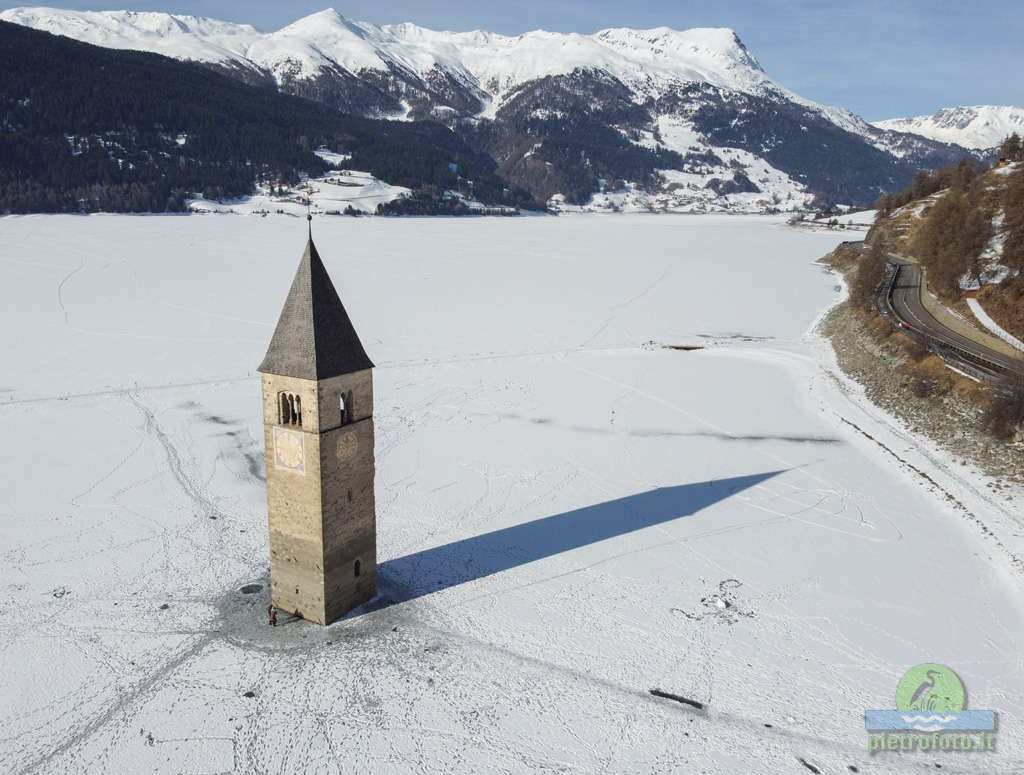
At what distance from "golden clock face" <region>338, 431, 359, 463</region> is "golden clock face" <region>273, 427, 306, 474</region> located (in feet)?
3.90

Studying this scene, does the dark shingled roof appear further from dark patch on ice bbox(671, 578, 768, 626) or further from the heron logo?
the heron logo

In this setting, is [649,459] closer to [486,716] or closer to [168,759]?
[486,716]

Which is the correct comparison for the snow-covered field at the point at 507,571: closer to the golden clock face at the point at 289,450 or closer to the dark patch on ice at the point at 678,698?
the dark patch on ice at the point at 678,698

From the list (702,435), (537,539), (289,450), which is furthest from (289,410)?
(702,435)

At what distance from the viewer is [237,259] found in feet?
325

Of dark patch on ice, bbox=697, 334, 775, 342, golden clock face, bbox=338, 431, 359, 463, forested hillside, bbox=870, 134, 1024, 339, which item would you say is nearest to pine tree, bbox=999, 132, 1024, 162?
forested hillside, bbox=870, 134, 1024, 339

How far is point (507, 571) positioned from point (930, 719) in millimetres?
14184

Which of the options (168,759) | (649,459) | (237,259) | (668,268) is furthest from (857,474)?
(237,259)

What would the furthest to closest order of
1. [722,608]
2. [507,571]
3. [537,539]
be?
1. [537,539]
2. [507,571]
3. [722,608]

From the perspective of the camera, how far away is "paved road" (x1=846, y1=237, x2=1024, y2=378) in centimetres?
4589

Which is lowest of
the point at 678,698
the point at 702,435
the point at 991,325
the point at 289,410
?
the point at 678,698

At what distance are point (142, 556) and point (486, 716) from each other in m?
15.5

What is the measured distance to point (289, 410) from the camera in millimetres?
23156

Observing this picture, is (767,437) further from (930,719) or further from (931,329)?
(931,329)
